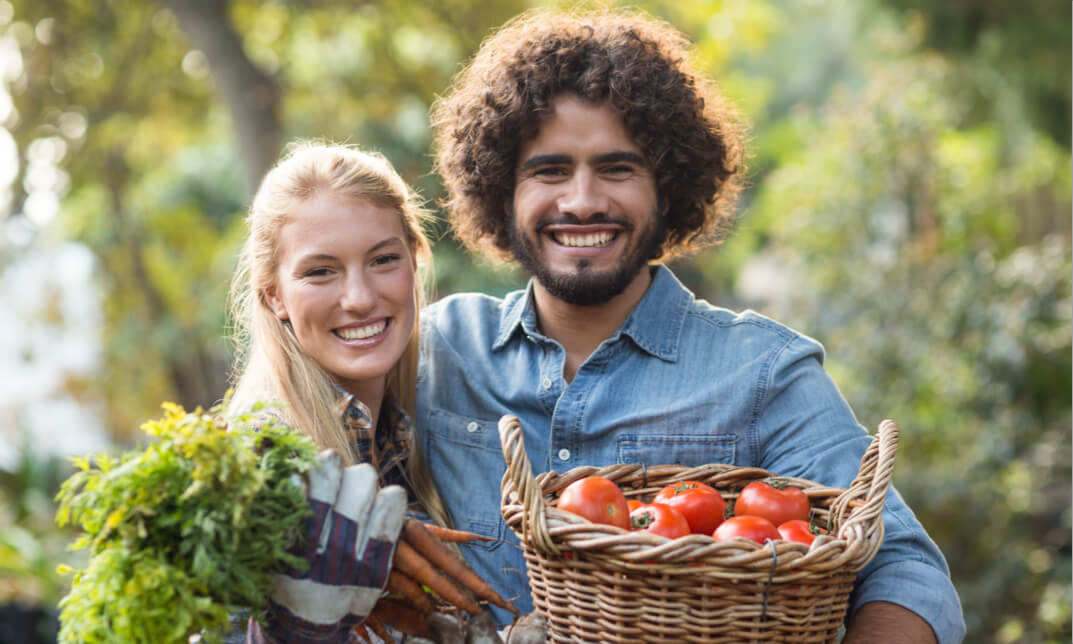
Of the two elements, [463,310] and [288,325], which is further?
[463,310]

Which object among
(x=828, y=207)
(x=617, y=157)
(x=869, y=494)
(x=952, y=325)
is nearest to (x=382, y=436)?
(x=617, y=157)

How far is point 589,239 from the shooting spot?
2.82 m

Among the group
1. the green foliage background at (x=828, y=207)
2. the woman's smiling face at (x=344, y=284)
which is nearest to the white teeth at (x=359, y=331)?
the woman's smiling face at (x=344, y=284)

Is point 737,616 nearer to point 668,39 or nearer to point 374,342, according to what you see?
point 374,342

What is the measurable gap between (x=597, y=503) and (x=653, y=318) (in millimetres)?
915

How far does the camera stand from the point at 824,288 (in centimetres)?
816

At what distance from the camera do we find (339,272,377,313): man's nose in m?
2.45

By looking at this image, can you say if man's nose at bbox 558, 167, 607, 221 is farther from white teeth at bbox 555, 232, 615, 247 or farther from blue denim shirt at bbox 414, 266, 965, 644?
blue denim shirt at bbox 414, 266, 965, 644

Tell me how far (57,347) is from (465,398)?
10.0 m

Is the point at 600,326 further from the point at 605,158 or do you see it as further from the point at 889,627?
the point at 889,627

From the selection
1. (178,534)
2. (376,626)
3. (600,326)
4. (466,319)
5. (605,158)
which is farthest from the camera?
(466,319)

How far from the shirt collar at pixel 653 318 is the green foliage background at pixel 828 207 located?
98 centimetres

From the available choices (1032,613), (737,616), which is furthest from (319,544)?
(1032,613)

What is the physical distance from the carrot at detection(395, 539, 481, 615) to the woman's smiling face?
63 cm
